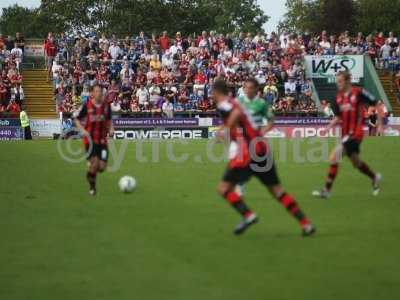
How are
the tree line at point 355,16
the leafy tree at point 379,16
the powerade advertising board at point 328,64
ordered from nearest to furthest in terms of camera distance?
the powerade advertising board at point 328,64 → the tree line at point 355,16 → the leafy tree at point 379,16

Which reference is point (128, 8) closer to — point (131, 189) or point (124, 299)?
point (131, 189)

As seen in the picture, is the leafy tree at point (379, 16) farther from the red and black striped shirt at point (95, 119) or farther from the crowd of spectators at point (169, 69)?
the red and black striped shirt at point (95, 119)

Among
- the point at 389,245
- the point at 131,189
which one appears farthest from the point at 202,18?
the point at 389,245

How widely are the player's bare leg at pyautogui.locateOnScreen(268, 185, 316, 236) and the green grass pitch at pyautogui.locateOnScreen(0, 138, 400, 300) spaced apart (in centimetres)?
17

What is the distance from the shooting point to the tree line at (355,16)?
86938 millimetres

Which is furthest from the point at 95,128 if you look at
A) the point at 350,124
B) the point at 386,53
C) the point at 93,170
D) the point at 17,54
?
the point at 386,53

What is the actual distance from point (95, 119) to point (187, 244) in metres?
5.73

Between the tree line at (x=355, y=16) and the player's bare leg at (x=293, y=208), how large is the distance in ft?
249

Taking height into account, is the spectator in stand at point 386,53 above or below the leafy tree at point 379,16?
below

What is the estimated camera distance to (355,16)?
8856 cm

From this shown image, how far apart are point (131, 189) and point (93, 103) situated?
1.78 meters

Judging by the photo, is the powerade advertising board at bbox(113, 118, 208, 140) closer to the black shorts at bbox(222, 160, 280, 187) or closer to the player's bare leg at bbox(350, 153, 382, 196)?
the player's bare leg at bbox(350, 153, 382, 196)

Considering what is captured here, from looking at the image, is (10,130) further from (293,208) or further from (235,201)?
(293,208)

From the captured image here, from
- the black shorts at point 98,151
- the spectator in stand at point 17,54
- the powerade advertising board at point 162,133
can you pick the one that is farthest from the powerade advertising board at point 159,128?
the black shorts at point 98,151
